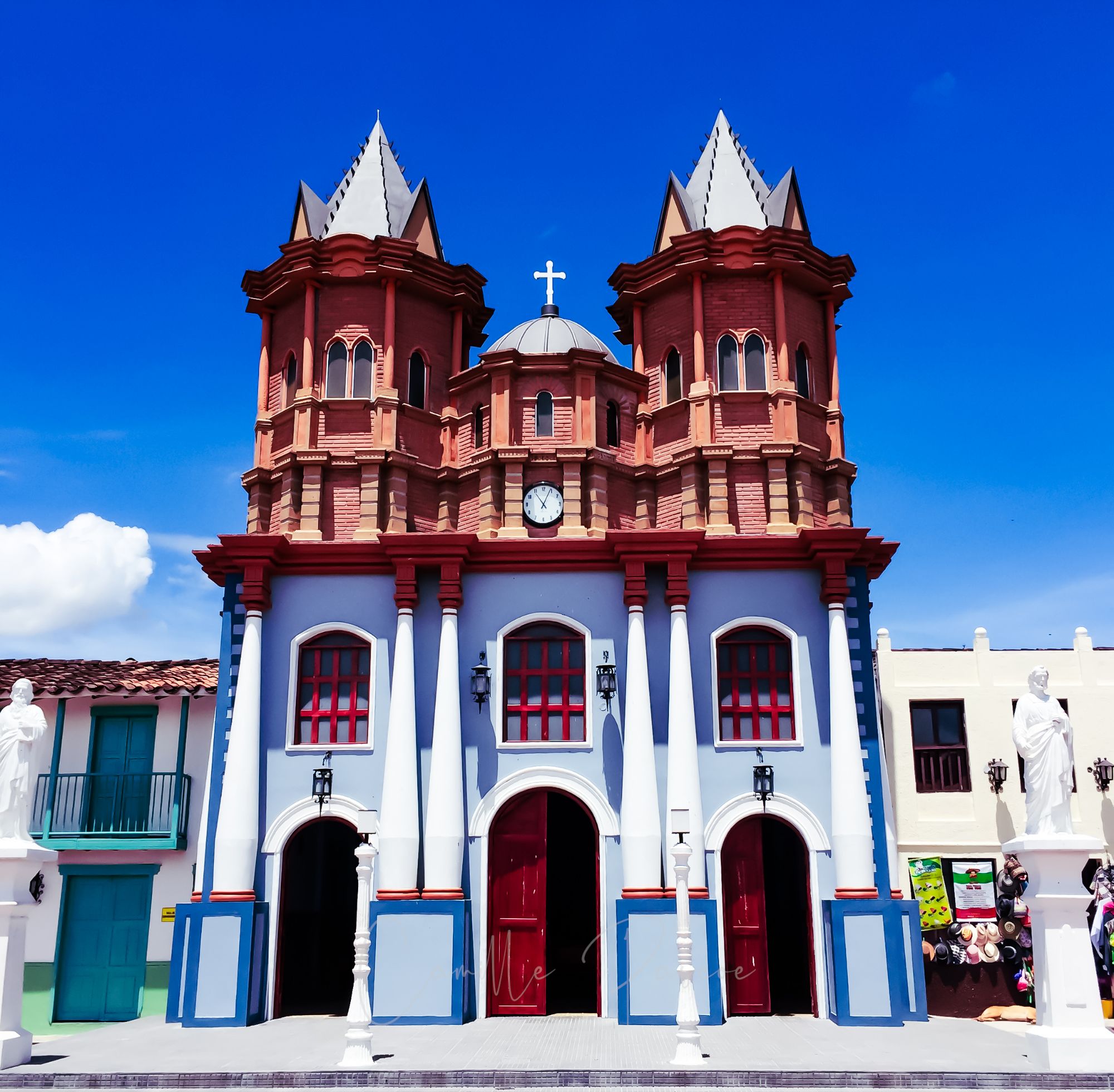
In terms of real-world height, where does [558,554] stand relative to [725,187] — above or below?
below

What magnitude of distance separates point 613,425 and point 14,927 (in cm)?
1278

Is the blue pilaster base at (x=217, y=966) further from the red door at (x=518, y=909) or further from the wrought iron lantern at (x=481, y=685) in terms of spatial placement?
the wrought iron lantern at (x=481, y=685)

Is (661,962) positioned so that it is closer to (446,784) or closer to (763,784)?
(763,784)

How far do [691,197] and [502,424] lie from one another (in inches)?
271

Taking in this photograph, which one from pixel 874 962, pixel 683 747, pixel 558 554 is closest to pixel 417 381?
pixel 558 554

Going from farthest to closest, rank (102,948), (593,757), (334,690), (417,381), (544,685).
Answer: (417,381), (102,948), (334,690), (544,685), (593,757)

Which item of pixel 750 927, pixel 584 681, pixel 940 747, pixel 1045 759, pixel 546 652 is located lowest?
pixel 750 927

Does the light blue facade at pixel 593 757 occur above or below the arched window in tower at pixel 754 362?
below

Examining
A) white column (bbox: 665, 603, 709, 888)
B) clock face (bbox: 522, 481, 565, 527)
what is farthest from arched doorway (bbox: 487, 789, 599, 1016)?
clock face (bbox: 522, 481, 565, 527)

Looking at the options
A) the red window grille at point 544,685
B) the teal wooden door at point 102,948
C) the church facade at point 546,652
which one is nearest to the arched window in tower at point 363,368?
the church facade at point 546,652

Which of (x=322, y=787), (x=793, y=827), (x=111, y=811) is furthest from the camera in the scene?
(x=111, y=811)

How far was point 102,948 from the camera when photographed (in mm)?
19688

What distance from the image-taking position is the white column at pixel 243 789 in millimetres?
17188

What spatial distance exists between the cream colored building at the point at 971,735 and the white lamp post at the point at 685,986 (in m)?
9.79
